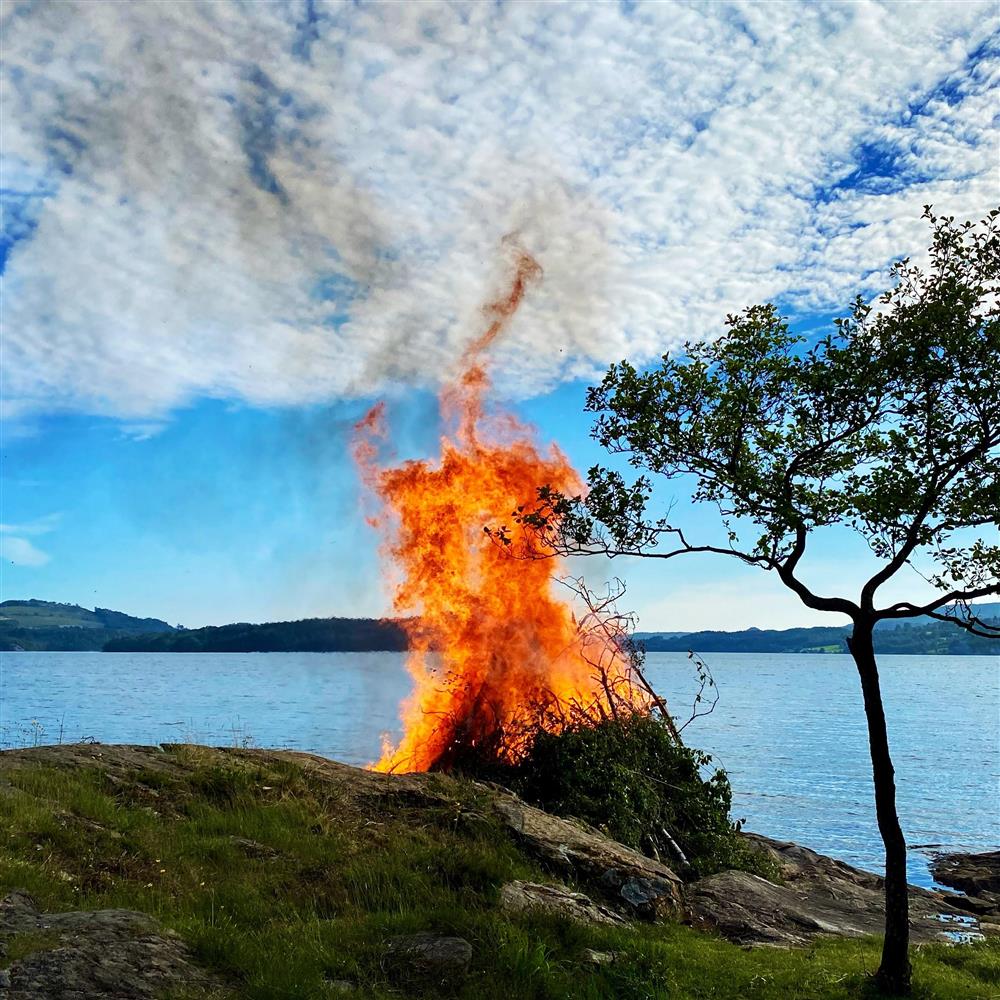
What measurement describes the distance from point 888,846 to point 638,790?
9.22m

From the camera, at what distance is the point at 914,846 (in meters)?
40.7

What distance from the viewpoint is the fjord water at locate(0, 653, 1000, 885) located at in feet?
150

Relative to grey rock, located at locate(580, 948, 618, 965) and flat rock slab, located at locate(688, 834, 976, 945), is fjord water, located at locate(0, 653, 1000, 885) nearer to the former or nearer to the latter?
flat rock slab, located at locate(688, 834, 976, 945)

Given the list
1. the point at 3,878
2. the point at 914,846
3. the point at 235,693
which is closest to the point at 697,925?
the point at 3,878

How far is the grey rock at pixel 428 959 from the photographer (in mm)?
10641

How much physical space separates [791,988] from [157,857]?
10.7m

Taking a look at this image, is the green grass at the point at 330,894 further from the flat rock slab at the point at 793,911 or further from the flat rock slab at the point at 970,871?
the flat rock slab at the point at 970,871

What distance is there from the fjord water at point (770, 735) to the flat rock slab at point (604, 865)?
13127 mm

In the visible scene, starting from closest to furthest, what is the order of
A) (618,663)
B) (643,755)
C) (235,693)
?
(643,755)
(618,663)
(235,693)

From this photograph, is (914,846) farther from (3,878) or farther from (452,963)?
(3,878)

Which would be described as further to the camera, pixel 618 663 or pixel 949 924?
pixel 618 663

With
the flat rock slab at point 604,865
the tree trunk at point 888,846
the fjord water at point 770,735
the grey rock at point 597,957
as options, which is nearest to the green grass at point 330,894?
the grey rock at point 597,957

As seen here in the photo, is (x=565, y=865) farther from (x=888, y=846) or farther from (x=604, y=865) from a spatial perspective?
(x=888, y=846)

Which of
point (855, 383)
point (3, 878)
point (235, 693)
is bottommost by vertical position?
point (235, 693)
